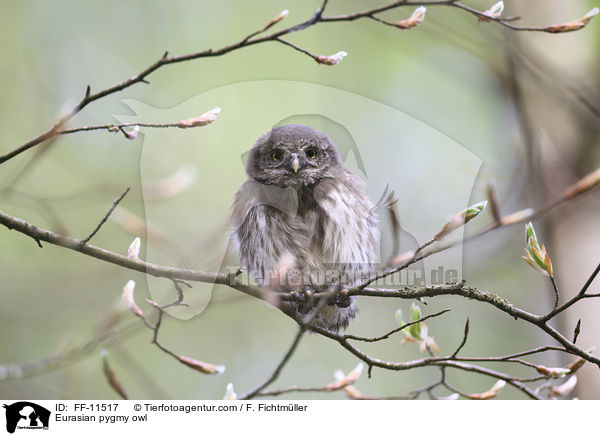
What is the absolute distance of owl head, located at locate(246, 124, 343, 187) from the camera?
1.44m

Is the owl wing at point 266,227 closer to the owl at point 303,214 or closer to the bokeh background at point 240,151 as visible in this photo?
the owl at point 303,214

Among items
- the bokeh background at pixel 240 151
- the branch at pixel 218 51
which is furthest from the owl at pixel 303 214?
the branch at pixel 218 51

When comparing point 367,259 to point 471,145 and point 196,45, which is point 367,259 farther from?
point 196,45

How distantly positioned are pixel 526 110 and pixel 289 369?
1358mm

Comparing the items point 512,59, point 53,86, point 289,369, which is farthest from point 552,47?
point 53,86

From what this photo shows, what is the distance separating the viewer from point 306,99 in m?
1.35

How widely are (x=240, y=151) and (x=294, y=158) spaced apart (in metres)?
0.20

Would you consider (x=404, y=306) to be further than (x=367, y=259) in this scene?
Yes
